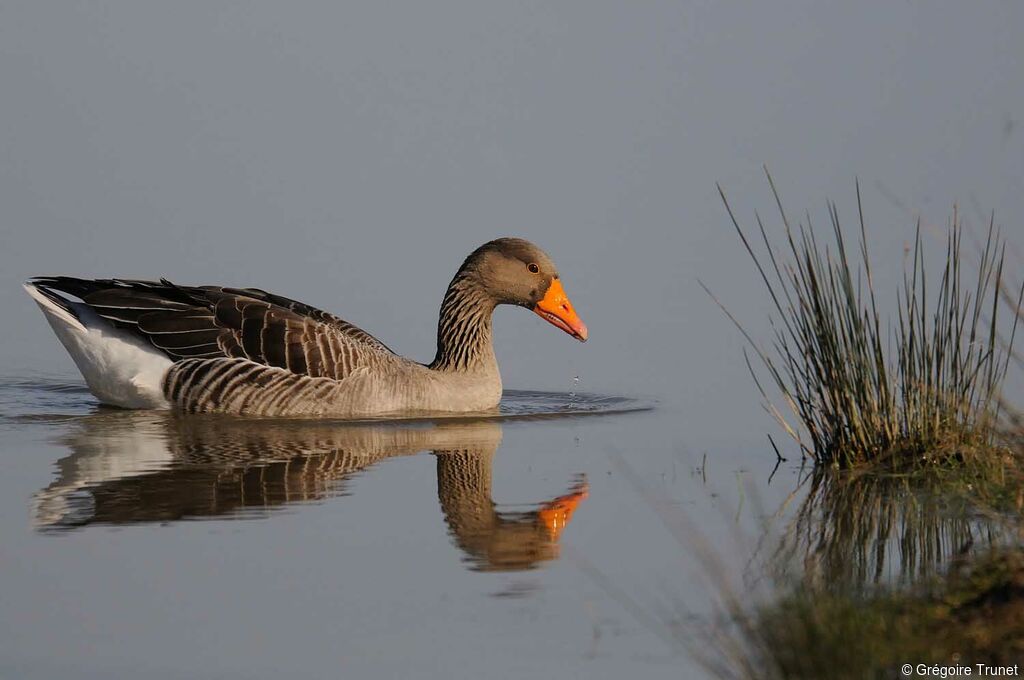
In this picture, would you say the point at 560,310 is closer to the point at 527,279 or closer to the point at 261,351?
the point at 527,279

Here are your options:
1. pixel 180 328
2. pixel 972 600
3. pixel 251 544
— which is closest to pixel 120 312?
pixel 180 328

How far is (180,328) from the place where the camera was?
520 inches

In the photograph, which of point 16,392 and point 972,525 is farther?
point 16,392

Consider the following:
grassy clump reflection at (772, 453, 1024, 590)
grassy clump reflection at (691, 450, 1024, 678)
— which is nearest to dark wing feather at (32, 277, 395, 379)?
grassy clump reflection at (772, 453, 1024, 590)

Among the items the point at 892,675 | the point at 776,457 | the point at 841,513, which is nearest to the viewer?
the point at 892,675

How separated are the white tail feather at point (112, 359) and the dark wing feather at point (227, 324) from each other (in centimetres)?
12

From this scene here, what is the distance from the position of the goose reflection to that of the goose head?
1377 mm

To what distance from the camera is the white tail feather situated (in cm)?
1319

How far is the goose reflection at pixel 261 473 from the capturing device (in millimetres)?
8242

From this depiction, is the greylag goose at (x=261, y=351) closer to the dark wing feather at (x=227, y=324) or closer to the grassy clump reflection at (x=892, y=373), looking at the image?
the dark wing feather at (x=227, y=324)

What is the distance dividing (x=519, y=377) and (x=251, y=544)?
750 cm

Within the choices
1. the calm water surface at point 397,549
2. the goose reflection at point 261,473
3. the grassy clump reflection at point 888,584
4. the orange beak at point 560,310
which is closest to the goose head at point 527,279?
the orange beak at point 560,310

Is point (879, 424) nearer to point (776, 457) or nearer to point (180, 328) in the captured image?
point (776, 457)
